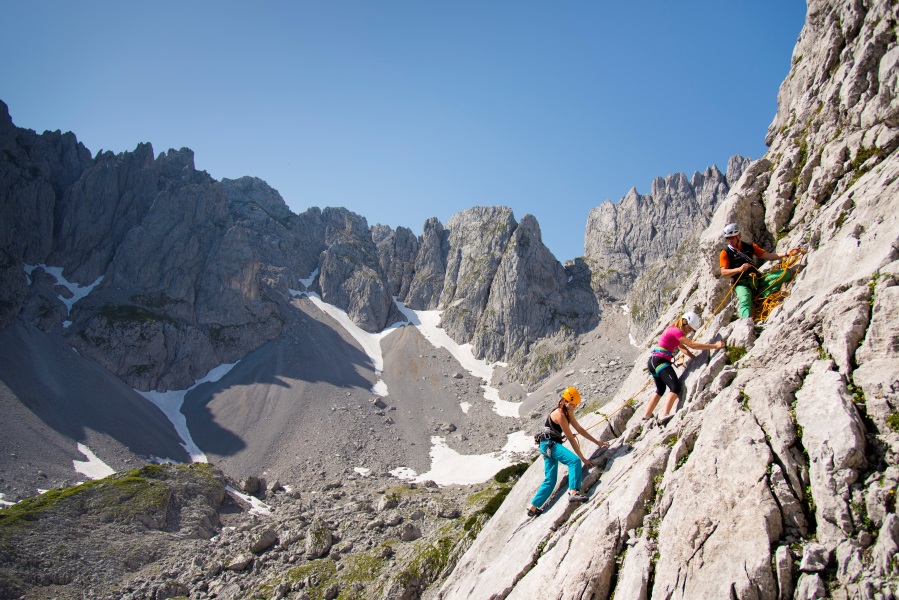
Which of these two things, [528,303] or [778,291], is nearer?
[778,291]

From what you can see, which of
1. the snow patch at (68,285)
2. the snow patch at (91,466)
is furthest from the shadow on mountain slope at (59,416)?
the snow patch at (68,285)

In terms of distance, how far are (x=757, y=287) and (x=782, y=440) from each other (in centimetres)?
655

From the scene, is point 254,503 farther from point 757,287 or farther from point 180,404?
point 757,287

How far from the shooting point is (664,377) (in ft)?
43.0

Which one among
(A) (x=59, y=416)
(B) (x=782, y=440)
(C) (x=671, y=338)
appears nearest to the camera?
(B) (x=782, y=440)

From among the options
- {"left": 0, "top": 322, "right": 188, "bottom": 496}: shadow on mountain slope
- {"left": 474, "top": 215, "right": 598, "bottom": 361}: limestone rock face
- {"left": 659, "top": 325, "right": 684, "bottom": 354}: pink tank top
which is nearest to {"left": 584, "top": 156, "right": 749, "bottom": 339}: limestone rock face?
{"left": 474, "top": 215, "right": 598, "bottom": 361}: limestone rock face

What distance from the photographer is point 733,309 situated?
1444cm

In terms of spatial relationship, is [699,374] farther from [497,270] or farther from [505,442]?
[497,270]

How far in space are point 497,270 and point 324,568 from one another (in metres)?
133

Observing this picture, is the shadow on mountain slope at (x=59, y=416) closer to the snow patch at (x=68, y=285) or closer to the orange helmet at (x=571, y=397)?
the snow patch at (x=68, y=285)

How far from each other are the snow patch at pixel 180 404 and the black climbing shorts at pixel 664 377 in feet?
343

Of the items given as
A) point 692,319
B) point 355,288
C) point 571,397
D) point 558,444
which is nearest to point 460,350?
point 355,288

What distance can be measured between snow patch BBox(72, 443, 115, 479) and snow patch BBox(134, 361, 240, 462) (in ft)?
54.3

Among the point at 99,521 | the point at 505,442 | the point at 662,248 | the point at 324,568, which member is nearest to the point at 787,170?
the point at 324,568
